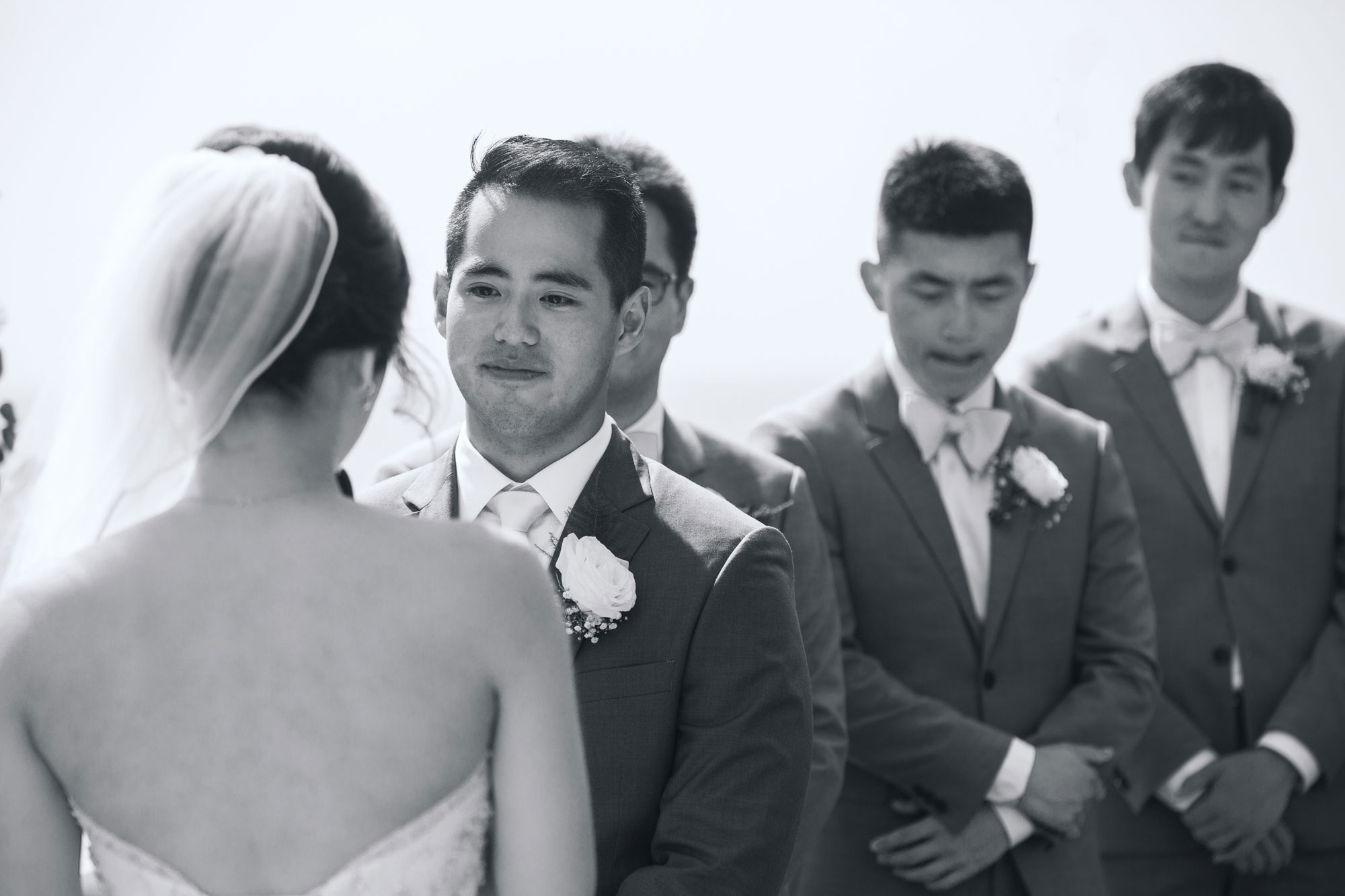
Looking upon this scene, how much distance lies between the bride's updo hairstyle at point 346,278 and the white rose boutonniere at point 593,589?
0.48 metres

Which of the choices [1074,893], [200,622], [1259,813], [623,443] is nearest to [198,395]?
[200,622]

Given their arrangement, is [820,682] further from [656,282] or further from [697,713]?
[656,282]

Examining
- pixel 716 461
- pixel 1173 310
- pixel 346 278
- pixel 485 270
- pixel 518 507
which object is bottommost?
pixel 716 461

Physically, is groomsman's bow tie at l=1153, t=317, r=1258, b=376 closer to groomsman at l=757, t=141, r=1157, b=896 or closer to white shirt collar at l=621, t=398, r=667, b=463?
groomsman at l=757, t=141, r=1157, b=896

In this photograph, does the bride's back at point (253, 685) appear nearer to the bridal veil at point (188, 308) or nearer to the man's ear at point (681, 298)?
the bridal veil at point (188, 308)

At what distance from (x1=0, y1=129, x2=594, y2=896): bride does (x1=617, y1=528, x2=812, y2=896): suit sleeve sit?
1.10 ft

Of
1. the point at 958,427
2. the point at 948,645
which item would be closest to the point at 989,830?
the point at 948,645

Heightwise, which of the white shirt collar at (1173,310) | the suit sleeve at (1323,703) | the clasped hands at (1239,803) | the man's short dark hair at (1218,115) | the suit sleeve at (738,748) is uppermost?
the man's short dark hair at (1218,115)

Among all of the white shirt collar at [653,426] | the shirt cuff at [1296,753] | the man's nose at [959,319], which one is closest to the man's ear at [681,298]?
the white shirt collar at [653,426]

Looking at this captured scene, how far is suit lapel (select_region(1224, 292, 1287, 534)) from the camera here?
3.40 m

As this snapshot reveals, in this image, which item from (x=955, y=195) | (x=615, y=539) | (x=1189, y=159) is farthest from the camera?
(x=1189, y=159)

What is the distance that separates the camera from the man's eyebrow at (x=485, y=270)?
2.12 metres

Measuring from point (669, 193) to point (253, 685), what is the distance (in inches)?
69.6

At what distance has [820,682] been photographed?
2.61 m
